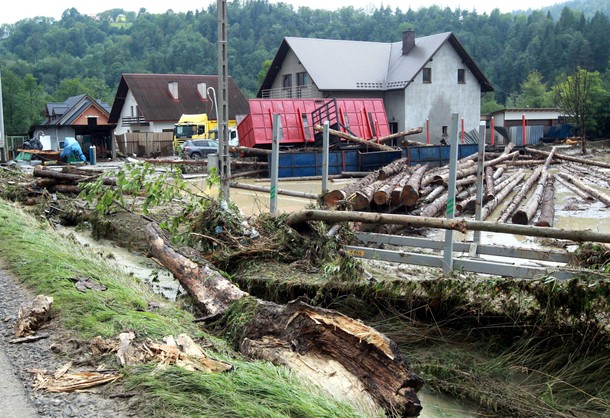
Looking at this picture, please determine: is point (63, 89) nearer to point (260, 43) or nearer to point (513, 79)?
point (260, 43)

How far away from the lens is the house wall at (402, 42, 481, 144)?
4731 centimetres

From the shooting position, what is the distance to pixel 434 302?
6.90 meters

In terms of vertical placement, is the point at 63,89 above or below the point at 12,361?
above

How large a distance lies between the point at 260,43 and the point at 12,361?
112565 millimetres

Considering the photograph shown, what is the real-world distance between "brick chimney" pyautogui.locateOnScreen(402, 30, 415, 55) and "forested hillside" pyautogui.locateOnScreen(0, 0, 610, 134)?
3726 cm

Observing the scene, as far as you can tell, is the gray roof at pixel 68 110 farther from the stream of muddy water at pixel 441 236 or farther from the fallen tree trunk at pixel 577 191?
the fallen tree trunk at pixel 577 191

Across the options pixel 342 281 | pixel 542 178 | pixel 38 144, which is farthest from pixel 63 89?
pixel 342 281

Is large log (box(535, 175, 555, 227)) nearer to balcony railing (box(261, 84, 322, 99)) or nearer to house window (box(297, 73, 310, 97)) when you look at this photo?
balcony railing (box(261, 84, 322, 99))

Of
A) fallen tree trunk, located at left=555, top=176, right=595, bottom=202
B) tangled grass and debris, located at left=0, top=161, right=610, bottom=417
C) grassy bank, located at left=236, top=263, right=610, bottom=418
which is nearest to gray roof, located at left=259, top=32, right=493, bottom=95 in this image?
fallen tree trunk, located at left=555, top=176, right=595, bottom=202

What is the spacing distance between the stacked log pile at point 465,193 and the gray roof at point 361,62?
69.7ft

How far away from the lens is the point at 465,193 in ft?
63.8

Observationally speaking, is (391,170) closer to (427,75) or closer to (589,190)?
(589,190)

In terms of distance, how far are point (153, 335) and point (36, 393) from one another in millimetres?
1105

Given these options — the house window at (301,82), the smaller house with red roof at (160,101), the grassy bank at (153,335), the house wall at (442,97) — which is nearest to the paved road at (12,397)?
the grassy bank at (153,335)
